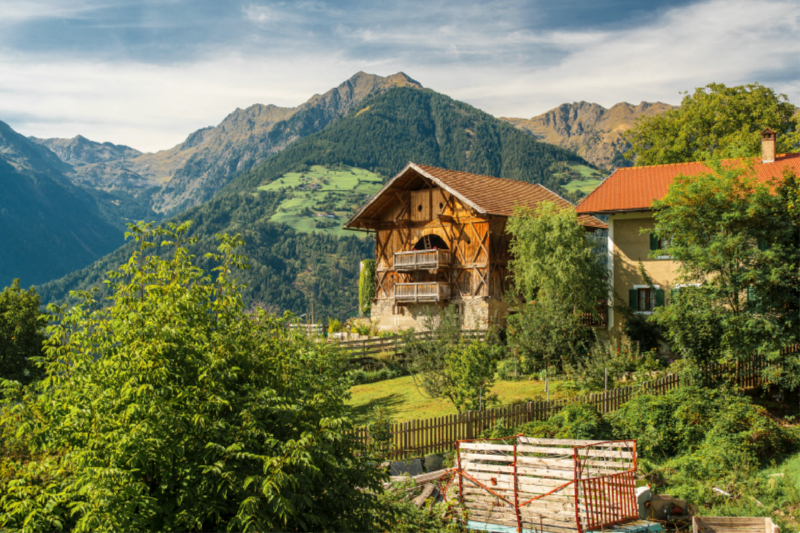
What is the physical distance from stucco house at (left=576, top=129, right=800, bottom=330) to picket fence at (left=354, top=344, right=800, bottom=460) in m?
7.09

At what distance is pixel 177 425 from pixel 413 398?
1757 cm

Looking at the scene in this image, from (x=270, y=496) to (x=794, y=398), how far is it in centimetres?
1819

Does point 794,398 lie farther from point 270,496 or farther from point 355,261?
point 355,261

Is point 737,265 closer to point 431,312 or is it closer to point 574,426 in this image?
point 574,426

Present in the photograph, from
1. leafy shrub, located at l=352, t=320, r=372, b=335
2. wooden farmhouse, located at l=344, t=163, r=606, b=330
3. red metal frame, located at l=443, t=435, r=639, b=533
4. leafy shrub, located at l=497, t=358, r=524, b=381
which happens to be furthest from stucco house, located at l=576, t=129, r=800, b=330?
red metal frame, located at l=443, t=435, r=639, b=533

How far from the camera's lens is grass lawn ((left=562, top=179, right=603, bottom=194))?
576 ft

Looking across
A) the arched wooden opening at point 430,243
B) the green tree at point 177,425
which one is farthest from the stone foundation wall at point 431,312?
the green tree at point 177,425

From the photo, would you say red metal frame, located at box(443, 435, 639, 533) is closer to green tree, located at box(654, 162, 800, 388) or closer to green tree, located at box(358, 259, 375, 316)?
green tree, located at box(654, 162, 800, 388)

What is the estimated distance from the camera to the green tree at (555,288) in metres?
23.5

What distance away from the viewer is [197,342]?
23.5 ft

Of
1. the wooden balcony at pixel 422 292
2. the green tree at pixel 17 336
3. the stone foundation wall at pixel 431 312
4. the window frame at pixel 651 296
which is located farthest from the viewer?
the wooden balcony at pixel 422 292

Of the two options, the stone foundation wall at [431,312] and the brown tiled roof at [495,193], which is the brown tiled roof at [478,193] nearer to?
the brown tiled roof at [495,193]

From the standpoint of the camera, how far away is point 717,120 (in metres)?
36.6

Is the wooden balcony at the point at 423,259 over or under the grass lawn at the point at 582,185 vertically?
under
